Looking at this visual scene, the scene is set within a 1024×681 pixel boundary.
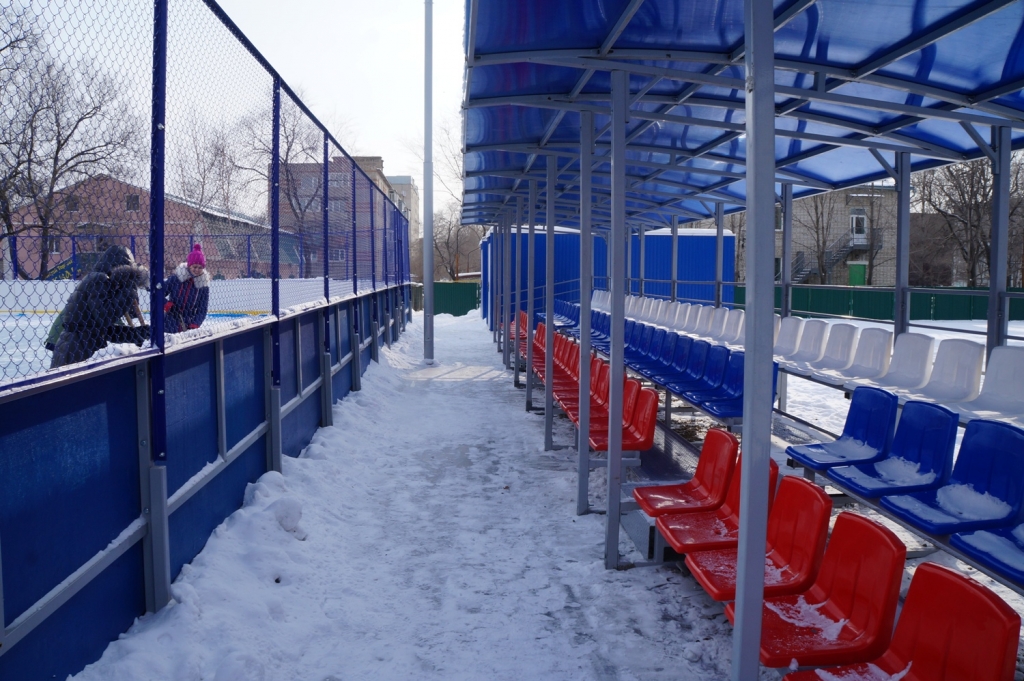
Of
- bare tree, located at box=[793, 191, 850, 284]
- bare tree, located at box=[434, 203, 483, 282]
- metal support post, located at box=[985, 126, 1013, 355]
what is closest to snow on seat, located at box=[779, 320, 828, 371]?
metal support post, located at box=[985, 126, 1013, 355]

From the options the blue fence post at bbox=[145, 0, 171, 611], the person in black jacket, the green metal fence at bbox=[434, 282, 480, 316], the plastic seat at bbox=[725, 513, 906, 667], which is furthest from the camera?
the green metal fence at bbox=[434, 282, 480, 316]

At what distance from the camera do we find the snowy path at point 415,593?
10.4 ft

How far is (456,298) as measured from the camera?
1226 inches

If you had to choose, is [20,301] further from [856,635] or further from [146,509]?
[856,635]

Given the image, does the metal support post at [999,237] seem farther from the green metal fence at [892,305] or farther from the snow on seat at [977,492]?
the green metal fence at [892,305]

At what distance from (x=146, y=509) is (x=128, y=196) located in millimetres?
1335

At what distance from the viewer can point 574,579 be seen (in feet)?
13.7

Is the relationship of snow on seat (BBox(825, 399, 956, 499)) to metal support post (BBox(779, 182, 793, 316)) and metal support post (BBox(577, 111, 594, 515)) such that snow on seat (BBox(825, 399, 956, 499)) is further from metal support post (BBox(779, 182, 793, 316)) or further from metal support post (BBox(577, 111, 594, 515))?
metal support post (BBox(779, 182, 793, 316))

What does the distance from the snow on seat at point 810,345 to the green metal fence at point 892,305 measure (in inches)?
649

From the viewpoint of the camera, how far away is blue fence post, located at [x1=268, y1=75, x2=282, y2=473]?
17.0 ft

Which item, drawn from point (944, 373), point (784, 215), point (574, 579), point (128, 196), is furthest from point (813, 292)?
point (128, 196)

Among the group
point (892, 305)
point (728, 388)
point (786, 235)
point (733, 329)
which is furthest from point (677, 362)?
point (892, 305)

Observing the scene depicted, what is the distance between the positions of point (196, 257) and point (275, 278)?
Answer: 1090 mm

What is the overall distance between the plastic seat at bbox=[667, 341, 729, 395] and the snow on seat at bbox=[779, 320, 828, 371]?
0.78m
